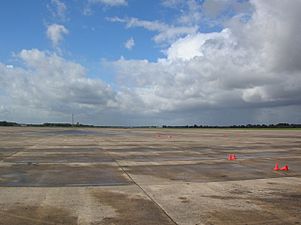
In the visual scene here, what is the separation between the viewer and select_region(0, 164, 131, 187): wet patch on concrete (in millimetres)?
11133

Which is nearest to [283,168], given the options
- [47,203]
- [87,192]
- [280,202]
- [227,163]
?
[227,163]

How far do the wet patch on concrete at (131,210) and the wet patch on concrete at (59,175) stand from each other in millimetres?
1904

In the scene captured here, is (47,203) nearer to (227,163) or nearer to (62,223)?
(62,223)

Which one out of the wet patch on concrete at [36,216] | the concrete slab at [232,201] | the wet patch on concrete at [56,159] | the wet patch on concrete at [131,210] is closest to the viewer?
the wet patch on concrete at [36,216]

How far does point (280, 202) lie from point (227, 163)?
8.37 meters

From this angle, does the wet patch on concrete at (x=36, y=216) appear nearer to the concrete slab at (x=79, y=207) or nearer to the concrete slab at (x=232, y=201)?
the concrete slab at (x=79, y=207)

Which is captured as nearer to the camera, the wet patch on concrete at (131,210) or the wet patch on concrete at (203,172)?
the wet patch on concrete at (131,210)

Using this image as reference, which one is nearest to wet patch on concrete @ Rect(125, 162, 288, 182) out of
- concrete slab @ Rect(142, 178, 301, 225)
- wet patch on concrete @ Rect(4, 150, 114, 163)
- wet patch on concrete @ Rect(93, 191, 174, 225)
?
concrete slab @ Rect(142, 178, 301, 225)

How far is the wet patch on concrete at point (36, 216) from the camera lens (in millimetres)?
6789

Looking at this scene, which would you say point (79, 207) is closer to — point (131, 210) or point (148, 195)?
point (131, 210)

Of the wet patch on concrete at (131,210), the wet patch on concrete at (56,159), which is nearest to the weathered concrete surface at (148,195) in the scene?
the wet patch on concrete at (131,210)

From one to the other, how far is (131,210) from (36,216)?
1.97 m

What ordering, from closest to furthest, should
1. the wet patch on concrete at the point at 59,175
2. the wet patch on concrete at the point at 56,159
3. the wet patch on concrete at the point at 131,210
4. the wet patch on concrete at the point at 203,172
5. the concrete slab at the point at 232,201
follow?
the wet patch on concrete at the point at 131,210 → the concrete slab at the point at 232,201 → the wet patch on concrete at the point at 59,175 → the wet patch on concrete at the point at 203,172 → the wet patch on concrete at the point at 56,159

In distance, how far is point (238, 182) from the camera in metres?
11.5
